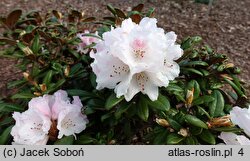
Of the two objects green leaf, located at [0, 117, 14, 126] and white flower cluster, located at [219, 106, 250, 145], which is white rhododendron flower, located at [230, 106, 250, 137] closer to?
white flower cluster, located at [219, 106, 250, 145]

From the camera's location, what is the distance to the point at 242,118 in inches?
62.6

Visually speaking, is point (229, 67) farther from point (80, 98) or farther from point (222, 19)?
point (222, 19)

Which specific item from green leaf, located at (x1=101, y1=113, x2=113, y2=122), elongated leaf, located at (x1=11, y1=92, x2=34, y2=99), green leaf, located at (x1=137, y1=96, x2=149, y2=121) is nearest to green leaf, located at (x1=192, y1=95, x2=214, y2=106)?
green leaf, located at (x1=137, y1=96, x2=149, y2=121)

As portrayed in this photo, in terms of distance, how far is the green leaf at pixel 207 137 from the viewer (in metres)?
1.63

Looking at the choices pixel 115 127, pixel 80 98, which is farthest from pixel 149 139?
pixel 80 98

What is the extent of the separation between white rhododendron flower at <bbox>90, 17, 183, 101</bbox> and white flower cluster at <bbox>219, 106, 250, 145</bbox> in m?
0.29

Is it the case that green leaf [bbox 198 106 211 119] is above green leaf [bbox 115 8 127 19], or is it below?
below

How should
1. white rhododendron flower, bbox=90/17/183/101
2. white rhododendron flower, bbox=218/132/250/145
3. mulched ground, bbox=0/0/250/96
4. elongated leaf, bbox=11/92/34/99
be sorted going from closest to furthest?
white rhododendron flower, bbox=90/17/183/101 < white rhododendron flower, bbox=218/132/250/145 < elongated leaf, bbox=11/92/34/99 < mulched ground, bbox=0/0/250/96

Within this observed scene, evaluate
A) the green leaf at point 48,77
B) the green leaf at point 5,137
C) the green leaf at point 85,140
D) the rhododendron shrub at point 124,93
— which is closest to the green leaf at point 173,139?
the rhododendron shrub at point 124,93

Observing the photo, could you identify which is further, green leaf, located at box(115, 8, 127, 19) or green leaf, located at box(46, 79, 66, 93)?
green leaf, located at box(115, 8, 127, 19)

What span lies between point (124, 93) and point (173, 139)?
26 cm

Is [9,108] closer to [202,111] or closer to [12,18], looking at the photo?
[12,18]

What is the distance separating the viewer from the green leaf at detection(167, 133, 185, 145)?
1.62 m

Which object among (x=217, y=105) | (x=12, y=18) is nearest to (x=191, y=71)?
(x=217, y=105)
